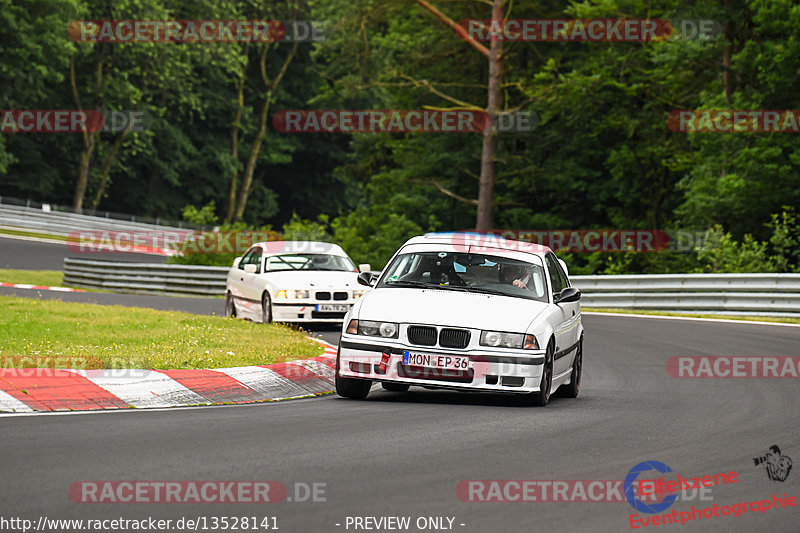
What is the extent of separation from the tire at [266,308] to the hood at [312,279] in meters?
0.31

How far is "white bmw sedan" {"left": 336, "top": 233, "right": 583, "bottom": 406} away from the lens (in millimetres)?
10430

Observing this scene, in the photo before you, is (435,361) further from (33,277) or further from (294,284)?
(33,277)

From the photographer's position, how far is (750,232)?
31.5 m

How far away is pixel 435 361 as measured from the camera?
10.4m

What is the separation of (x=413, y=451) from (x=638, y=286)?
20.0m

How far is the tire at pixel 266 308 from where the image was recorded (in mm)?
19812

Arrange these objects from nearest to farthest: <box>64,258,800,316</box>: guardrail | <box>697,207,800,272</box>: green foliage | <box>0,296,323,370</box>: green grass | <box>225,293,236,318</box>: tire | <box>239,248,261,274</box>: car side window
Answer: <box>0,296,323,370</box>: green grass
<box>239,248,261,274</box>: car side window
<box>225,293,236,318</box>: tire
<box>64,258,800,316</box>: guardrail
<box>697,207,800,272</box>: green foliage

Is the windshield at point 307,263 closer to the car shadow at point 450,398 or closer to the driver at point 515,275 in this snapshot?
the car shadow at point 450,398

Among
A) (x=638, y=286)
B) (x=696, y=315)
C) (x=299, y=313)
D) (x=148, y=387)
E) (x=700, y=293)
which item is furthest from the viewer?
(x=638, y=286)

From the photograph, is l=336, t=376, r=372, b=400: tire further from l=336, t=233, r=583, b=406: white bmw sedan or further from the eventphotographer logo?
the eventphotographer logo

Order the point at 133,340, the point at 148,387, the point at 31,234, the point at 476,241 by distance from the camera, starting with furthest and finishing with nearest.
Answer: the point at 31,234 < the point at 133,340 < the point at 476,241 < the point at 148,387

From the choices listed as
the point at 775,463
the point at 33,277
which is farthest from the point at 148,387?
the point at 33,277

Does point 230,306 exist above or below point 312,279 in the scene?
below

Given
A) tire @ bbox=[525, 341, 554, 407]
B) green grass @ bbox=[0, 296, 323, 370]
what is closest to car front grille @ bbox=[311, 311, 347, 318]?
green grass @ bbox=[0, 296, 323, 370]
